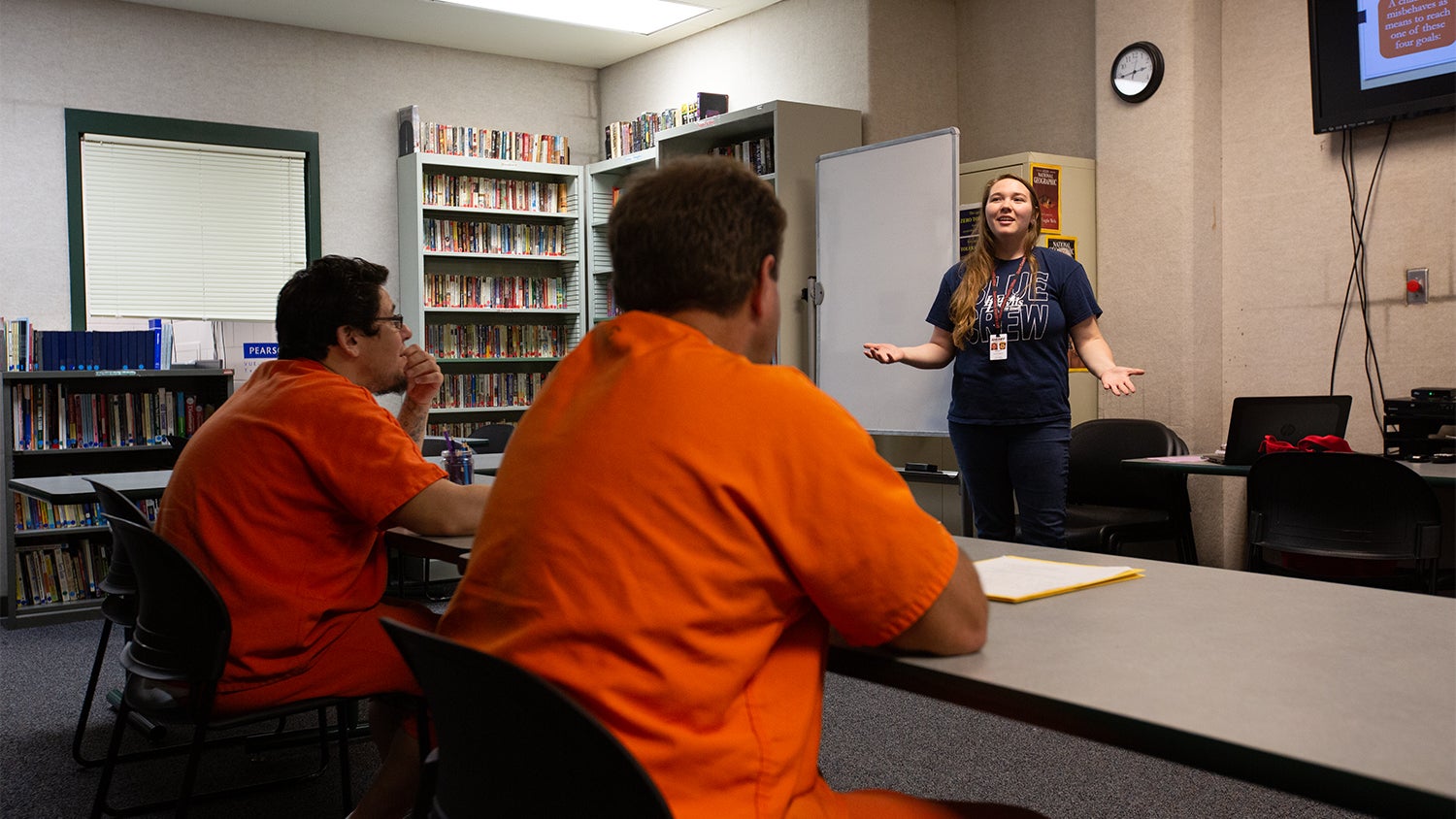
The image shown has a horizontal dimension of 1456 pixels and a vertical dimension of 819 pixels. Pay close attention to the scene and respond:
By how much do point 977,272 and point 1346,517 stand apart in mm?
1413

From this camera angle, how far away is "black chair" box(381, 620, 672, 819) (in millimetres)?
957

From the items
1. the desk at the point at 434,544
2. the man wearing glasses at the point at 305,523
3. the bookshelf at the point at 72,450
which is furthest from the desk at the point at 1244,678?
the bookshelf at the point at 72,450

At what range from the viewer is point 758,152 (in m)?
6.12

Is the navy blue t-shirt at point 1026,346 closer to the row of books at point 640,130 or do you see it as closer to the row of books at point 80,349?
the row of books at point 640,130

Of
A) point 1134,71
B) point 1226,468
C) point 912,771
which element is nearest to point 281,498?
point 912,771

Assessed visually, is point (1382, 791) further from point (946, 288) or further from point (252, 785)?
point (946, 288)

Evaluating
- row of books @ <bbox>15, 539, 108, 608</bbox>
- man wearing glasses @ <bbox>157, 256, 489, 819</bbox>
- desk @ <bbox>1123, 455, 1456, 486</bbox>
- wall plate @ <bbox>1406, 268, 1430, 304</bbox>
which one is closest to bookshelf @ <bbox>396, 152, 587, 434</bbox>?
row of books @ <bbox>15, 539, 108, 608</bbox>

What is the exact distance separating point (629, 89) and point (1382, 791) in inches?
286

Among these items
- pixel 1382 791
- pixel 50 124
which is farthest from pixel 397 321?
pixel 50 124

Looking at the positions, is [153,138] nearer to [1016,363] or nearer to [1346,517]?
[1016,363]

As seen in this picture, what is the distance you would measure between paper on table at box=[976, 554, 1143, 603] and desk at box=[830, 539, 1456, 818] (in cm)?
3

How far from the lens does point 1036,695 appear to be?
1.08 metres

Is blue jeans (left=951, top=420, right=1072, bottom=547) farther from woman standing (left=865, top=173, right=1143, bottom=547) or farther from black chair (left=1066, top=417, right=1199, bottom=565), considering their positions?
black chair (left=1066, top=417, right=1199, bottom=565)

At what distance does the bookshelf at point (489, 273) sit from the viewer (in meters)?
6.96
